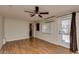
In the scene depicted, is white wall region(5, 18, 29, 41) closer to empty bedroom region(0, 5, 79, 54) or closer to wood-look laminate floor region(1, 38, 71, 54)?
empty bedroom region(0, 5, 79, 54)

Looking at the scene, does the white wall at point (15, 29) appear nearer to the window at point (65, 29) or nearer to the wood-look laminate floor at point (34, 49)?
the wood-look laminate floor at point (34, 49)

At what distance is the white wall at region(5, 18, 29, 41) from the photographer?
343 inches

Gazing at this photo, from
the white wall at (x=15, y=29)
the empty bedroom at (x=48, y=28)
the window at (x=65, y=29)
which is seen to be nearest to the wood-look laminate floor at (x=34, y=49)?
the empty bedroom at (x=48, y=28)

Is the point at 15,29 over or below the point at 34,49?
over

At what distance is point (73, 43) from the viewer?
5.23 meters

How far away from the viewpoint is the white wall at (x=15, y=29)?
28.6ft

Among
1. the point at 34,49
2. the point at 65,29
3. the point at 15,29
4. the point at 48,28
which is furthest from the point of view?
the point at 15,29

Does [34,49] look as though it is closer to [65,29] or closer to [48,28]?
[65,29]

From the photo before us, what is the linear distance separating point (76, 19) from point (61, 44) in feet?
6.79

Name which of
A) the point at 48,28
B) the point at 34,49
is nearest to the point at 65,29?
the point at 34,49

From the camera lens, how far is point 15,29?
968 cm

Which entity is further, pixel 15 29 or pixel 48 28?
pixel 15 29
